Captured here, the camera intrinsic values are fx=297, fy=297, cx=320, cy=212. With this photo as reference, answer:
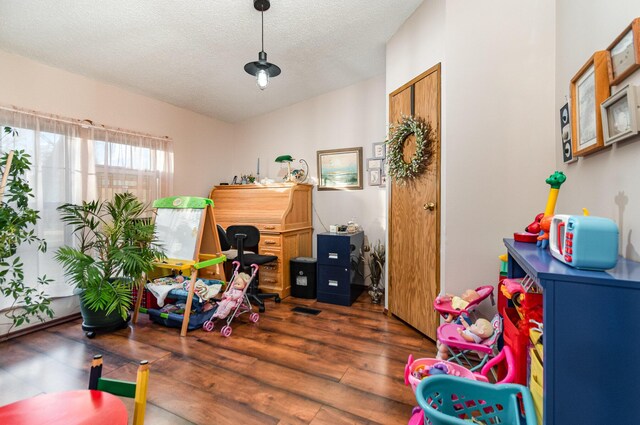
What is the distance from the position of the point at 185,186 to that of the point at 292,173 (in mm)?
1411

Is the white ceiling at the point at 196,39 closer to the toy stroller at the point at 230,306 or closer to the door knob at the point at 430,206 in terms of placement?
the door knob at the point at 430,206

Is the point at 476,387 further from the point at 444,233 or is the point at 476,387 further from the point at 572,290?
the point at 444,233

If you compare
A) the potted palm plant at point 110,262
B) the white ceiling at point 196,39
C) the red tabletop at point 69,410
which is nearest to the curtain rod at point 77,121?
the white ceiling at point 196,39

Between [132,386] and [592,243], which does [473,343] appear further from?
[132,386]

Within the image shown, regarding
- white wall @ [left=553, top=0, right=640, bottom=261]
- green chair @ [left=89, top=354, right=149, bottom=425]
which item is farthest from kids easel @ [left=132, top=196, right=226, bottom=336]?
white wall @ [left=553, top=0, right=640, bottom=261]

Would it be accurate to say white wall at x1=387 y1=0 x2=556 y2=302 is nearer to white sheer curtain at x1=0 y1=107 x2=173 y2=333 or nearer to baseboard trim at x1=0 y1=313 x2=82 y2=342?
white sheer curtain at x1=0 y1=107 x2=173 y2=333

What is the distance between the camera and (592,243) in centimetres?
80

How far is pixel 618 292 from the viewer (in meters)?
0.74

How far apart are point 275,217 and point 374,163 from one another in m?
1.37

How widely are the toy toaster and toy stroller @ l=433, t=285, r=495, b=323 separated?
3.59 feet

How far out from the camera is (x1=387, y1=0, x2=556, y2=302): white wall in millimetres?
1871

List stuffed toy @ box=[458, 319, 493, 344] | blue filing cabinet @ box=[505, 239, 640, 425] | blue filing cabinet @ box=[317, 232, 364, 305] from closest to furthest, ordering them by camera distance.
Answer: blue filing cabinet @ box=[505, 239, 640, 425], stuffed toy @ box=[458, 319, 493, 344], blue filing cabinet @ box=[317, 232, 364, 305]

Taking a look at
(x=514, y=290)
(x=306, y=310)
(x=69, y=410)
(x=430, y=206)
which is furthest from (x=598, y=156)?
(x=306, y=310)

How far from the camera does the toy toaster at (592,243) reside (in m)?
0.79
